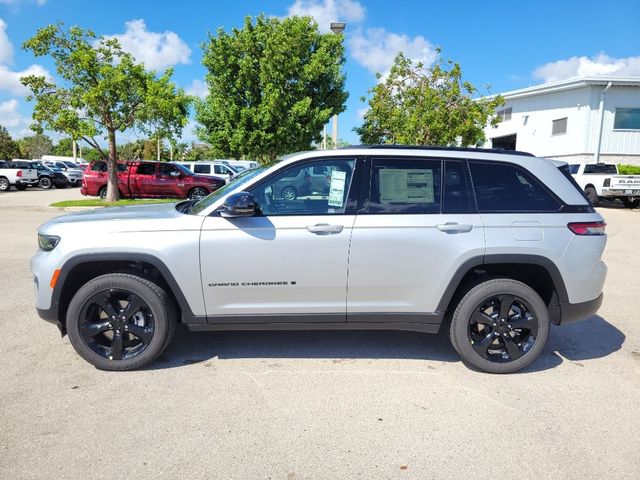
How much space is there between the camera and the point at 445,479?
255 cm

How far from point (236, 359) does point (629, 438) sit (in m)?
2.90

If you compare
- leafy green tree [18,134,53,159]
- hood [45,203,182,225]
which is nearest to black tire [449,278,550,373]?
hood [45,203,182,225]

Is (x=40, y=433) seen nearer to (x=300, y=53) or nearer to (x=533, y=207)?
(x=533, y=207)

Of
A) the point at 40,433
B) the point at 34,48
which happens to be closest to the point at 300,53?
the point at 34,48

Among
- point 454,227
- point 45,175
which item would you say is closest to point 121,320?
point 454,227

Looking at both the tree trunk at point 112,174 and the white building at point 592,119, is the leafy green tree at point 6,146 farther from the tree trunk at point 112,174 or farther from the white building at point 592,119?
the white building at point 592,119

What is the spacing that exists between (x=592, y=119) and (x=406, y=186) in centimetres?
2524

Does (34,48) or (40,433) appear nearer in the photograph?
(40,433)

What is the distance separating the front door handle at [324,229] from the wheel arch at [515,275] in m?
1.01

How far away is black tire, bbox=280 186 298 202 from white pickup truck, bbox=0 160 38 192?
30.0 metres

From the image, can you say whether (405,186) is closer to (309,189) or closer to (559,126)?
(309,189)

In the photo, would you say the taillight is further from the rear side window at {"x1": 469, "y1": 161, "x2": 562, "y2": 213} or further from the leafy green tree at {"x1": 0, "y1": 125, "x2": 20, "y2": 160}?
the leafy green tree at {"x1": 0, "y1": 125, "x2": 20, "y2": 160}

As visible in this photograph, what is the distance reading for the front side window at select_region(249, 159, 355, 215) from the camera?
147 inches

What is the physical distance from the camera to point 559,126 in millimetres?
26453
